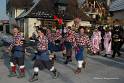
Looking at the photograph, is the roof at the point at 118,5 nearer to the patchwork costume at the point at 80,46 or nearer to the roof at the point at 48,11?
the roof at the point at 48,11

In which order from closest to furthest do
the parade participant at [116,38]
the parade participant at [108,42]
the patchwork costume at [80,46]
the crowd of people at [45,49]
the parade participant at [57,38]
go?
1. the crowd of people at [45,49]
2. the patchwork costume at [80,46]
3. the parade participant at [57,38]
4. the parade participant at [116,38]
5. the parade participant at [108,42]

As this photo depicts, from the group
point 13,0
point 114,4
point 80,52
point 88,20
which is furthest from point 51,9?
point 80,52

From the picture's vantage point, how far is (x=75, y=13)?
3972cm

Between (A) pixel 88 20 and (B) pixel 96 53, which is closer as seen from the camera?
(B) pixel 96 53

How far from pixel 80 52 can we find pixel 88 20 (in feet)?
97.1

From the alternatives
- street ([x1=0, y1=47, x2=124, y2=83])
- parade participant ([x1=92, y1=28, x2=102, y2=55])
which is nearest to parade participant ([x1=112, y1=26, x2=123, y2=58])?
parade participant ([x1=92, y1=28, x2=102, y2=55])

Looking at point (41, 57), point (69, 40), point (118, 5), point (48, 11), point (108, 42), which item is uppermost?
point (118, 5)

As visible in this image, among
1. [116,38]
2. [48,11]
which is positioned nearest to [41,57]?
[116,38]

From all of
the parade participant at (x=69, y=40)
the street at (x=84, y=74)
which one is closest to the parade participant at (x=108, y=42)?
the street at (x=84, y=74)

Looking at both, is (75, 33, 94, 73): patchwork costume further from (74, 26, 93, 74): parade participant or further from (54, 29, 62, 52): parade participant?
(54, 29, 62, 52): parade participant

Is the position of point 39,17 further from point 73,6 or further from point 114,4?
point 114,4

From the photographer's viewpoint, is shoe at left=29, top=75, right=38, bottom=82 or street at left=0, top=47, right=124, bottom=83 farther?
street at left=0, top=47, right=124, bottom=83

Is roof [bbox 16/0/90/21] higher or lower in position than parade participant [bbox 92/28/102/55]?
higher

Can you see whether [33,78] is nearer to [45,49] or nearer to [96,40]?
[45,49]
